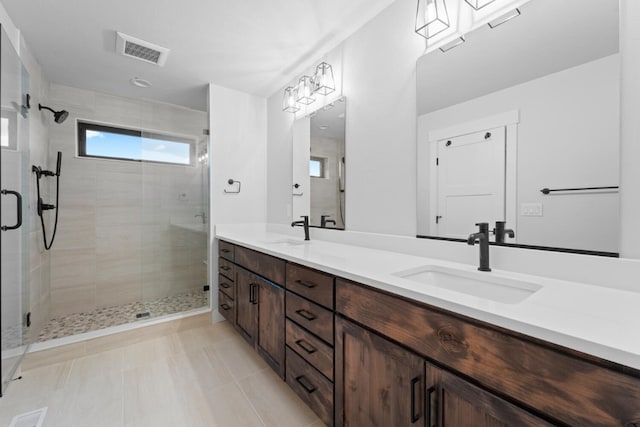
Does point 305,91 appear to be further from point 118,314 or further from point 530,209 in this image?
point 118,314

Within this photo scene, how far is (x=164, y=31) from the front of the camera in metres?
1.93

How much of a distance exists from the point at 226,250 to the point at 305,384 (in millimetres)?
1407

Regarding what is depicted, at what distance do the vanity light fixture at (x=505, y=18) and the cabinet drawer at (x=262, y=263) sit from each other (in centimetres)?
156

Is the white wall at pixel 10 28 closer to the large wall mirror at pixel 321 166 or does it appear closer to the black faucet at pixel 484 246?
the large wall mirror at pixel 321 166

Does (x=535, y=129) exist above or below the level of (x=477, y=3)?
below

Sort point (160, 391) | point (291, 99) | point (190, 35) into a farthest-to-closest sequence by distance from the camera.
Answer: point (291, 99) < point (190, 35) < point (160, 391)

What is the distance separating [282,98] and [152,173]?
1572 millimetres

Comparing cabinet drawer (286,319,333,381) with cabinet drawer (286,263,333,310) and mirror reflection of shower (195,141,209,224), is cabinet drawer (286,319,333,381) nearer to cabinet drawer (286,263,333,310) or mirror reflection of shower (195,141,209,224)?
cabinet drawer (286,263,333,310)

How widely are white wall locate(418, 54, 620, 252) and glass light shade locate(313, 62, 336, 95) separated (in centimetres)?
133

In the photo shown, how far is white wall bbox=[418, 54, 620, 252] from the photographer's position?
96 cm

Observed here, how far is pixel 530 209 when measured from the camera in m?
1.12

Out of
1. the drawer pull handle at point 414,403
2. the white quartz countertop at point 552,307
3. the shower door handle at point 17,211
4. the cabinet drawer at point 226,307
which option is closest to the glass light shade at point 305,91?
the white quartz countertop at point 552,307

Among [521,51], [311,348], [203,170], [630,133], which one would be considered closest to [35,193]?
[203,170]

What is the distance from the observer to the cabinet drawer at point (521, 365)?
0.53m
